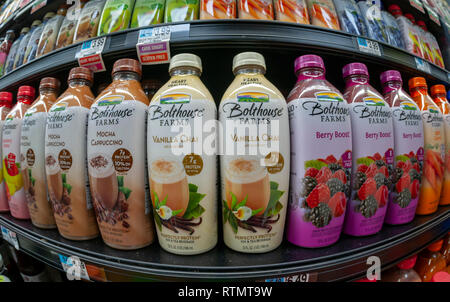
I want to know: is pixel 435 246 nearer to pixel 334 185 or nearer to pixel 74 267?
pixel 334 185

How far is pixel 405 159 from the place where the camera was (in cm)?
70

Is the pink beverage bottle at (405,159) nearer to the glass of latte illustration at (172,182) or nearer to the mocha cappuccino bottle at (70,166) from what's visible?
the glass of latte illustration at (172,182)

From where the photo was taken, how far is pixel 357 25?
0.86 metres

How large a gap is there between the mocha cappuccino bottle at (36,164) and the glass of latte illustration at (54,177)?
10 centimetres

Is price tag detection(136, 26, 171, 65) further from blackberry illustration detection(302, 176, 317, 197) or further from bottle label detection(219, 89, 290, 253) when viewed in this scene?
blackberry illustration detection(302, 176, 317, 197)

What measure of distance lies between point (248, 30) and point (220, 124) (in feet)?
0.92

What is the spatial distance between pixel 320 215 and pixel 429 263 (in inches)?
28.8

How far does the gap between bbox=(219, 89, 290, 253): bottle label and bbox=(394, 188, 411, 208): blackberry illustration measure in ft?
1.39

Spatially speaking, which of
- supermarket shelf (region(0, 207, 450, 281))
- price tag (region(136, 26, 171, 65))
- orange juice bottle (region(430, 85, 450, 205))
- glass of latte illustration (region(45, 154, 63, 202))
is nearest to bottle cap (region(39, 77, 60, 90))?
glass of latte illustration (region(45, 154, 63, 202))

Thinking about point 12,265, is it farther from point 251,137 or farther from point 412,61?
point 412,61

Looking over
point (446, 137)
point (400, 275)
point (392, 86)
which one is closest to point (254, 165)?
point (392, 86)

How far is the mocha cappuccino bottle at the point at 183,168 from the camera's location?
546 mm

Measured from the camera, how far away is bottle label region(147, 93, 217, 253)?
55cm
